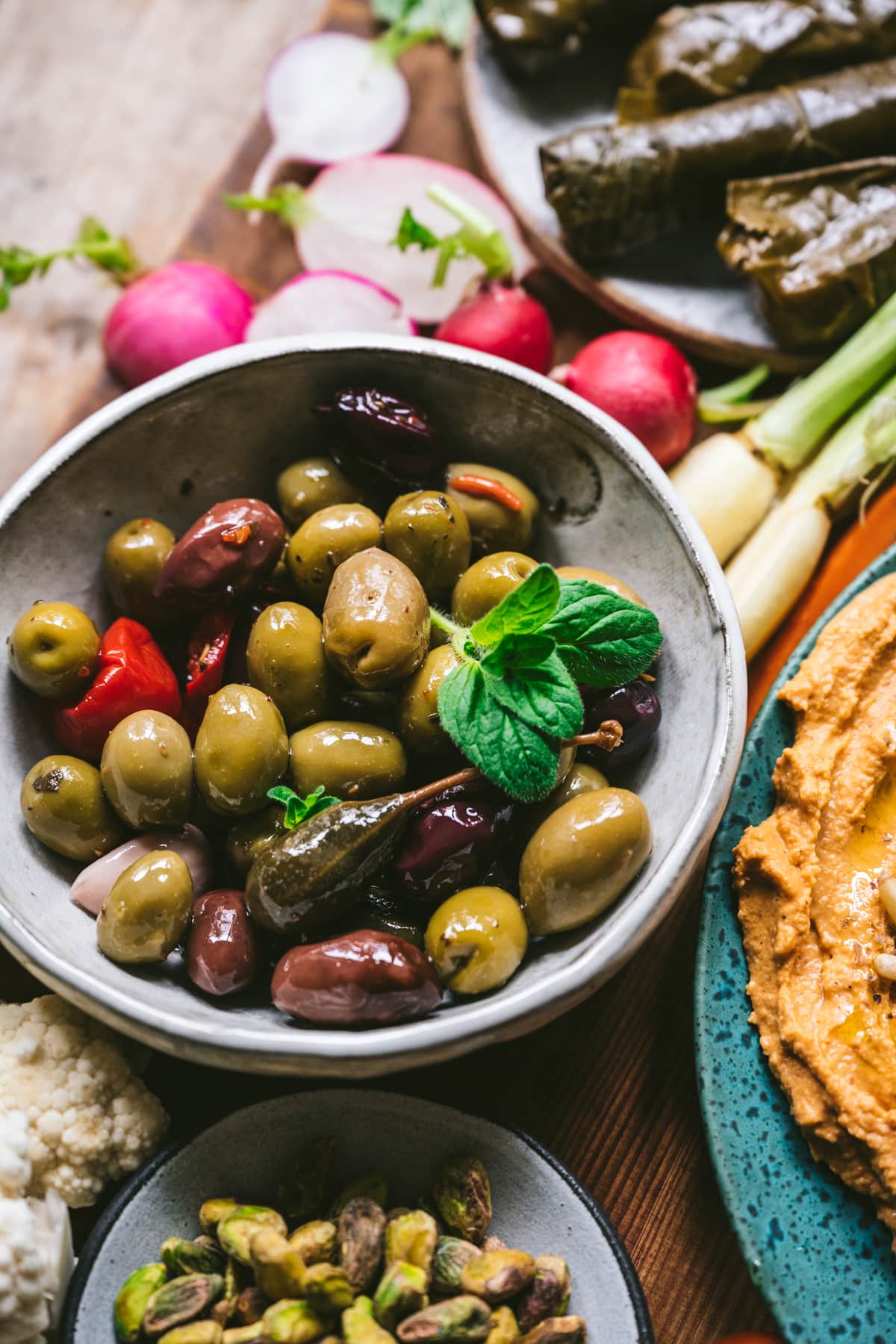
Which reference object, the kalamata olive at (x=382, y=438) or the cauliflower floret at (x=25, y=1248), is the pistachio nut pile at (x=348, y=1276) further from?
the kalamata olive at (x=382, y=438)

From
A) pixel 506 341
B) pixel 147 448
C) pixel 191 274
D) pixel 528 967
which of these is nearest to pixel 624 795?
pixel 528 967

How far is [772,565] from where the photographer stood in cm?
192

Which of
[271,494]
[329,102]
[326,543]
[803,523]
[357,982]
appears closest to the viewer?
[357,982]

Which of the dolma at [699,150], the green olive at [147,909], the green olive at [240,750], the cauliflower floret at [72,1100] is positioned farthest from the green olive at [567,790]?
the dolma at [699,150]

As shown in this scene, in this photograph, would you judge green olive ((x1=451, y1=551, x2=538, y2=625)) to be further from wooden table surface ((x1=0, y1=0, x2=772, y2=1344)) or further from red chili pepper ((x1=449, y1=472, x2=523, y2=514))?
wooden table surface ((x1=0, y1=0, x2=772, y2=1344))

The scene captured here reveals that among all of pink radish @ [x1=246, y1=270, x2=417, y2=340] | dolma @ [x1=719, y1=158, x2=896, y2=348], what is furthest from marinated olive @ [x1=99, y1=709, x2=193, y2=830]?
dolma @ [x1=719, y1=158, x2=896, y2=348]

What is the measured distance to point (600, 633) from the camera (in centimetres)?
145

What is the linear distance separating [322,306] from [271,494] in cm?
51

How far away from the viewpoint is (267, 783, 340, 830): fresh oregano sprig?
4.66 ft

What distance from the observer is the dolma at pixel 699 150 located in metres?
2.04

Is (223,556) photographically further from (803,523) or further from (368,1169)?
(803,523)

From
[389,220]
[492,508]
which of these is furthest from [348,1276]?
[389,220]

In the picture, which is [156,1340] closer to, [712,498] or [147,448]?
[147,448]

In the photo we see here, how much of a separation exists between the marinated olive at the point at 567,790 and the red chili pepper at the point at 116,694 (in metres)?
0.55
